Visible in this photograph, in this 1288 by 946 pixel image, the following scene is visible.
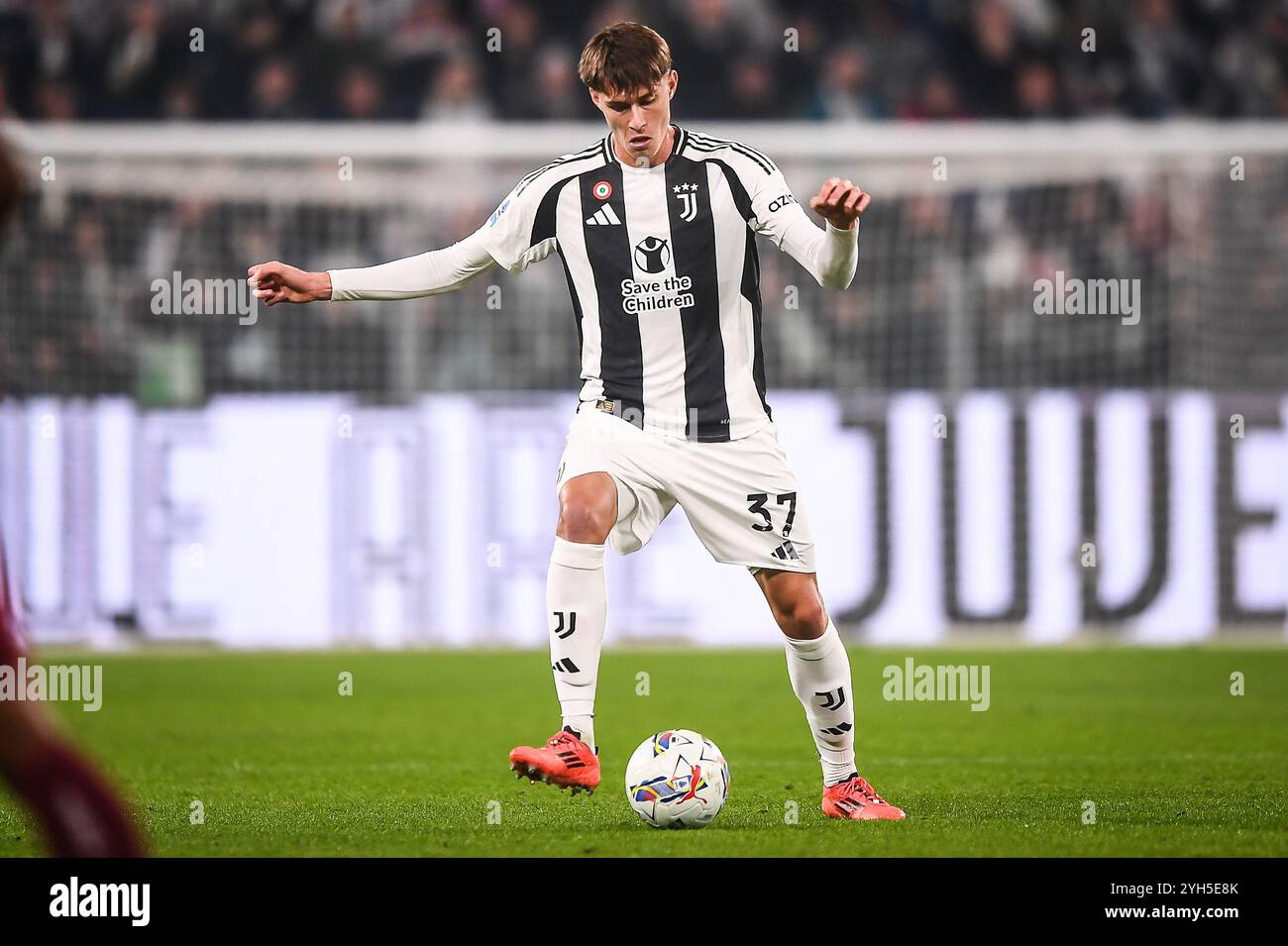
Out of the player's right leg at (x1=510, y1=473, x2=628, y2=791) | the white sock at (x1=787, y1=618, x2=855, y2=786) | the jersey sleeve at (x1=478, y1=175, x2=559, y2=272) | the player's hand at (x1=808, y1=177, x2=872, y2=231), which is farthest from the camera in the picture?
the jersey sleeve at (x1=478, y1=175, x2=559, y2=272)

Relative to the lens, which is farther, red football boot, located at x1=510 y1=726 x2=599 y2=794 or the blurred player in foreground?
red football boot, located at x1=510 y1=726 x2=599 y2=794

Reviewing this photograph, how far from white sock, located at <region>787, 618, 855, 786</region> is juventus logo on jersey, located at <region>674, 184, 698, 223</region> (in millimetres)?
1321

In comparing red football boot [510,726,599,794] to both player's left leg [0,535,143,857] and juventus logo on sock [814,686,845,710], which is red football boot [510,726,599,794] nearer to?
juventus logo on sock [814,686,845,710]

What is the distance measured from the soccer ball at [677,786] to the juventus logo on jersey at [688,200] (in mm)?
1606

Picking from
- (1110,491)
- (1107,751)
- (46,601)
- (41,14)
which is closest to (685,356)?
(1107,751)

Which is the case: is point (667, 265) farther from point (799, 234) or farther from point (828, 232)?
point (828, 232)

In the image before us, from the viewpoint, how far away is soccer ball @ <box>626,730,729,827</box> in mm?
5043

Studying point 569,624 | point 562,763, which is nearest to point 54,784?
point 562,763

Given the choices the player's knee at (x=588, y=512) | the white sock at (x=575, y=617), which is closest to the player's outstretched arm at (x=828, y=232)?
the player's knee at (x=588, y=512)

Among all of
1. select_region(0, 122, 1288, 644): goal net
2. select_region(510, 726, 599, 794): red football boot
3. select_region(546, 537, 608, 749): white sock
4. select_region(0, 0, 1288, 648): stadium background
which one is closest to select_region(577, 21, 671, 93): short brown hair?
select_region(546, 537, 608, 749): white sock

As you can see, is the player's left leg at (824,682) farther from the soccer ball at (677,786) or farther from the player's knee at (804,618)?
the soccer ball at (677,786)

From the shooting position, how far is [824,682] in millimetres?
5344

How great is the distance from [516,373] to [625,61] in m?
7.77

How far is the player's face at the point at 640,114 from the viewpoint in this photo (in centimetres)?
519
